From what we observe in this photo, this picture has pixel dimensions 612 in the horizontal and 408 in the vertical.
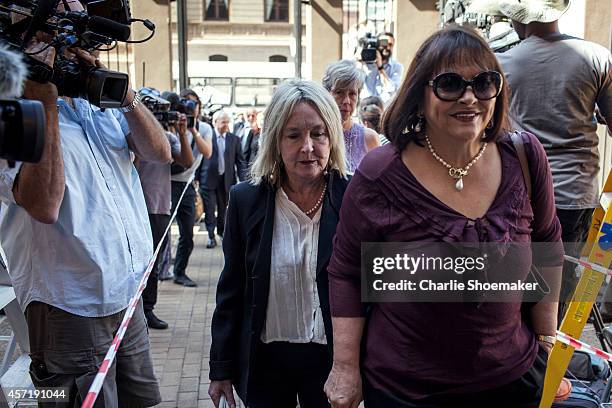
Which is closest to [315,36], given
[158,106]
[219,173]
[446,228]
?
[219,173]

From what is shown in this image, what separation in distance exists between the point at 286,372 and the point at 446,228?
956mm

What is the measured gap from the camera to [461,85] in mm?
1860

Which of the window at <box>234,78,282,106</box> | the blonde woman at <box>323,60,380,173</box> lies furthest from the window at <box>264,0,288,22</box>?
the blonde woman at <box>323,60,380,173</box>

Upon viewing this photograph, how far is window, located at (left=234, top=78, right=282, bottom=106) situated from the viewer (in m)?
19.8

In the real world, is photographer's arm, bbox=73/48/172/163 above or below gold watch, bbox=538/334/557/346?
above

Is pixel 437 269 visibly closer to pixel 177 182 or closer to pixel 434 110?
pixel 434 110

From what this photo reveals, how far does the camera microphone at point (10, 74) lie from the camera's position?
4.39 feet

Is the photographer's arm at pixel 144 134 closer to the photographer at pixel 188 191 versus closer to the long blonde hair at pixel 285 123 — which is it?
the long blonde hair at pixel 285 123

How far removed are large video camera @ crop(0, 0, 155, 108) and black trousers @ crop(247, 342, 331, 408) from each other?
1.09m

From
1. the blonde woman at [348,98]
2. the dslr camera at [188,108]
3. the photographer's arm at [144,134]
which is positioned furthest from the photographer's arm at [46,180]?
the dslr camera at [188,108]

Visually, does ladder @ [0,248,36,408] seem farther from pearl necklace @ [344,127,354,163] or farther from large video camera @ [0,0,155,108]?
pearl necklace @ [344,127,354,163]

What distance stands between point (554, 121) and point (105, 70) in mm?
2210

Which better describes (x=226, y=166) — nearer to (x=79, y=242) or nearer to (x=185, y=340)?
(x=185, y=340)

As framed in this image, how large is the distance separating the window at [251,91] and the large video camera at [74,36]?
17.5 m
